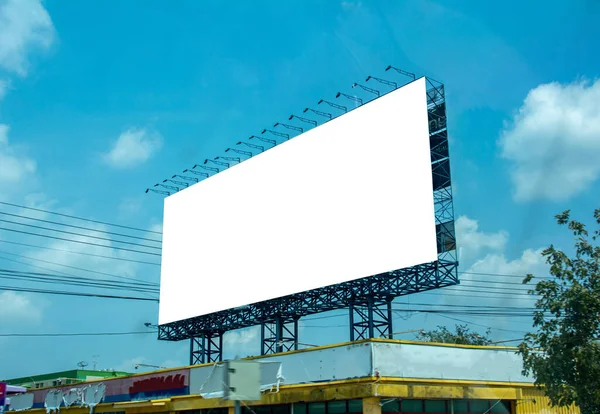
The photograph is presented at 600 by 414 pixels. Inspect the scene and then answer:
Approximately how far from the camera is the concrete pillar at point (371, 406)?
19.3 m

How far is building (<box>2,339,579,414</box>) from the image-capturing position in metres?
19.7

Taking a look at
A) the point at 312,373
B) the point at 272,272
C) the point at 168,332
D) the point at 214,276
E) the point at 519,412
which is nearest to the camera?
the point at 312,373

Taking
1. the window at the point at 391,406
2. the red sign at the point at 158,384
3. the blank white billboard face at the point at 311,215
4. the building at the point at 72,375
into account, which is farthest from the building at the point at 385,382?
the building at the point at 72,375

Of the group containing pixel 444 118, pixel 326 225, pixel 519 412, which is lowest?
pixel 519 412

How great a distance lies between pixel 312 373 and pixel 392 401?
277 cm

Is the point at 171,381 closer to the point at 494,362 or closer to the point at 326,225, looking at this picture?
the point at 494,362

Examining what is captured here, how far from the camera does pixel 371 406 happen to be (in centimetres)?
1930

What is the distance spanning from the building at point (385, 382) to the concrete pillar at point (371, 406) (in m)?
0.03

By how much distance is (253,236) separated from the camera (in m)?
46.2

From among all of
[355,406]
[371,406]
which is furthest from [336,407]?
[371,406]

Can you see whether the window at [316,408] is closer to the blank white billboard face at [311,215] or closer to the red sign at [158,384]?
the red sign at [158,384]

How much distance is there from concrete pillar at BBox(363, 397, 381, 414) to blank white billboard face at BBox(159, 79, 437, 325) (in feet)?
51.6

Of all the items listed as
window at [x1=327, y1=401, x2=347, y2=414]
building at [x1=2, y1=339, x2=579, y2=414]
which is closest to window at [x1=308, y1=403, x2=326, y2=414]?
building at [x1=2, y1=339, x2=579, y2=414]

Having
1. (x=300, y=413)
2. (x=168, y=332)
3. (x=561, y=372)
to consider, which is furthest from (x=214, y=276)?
(x=561, y=372)
